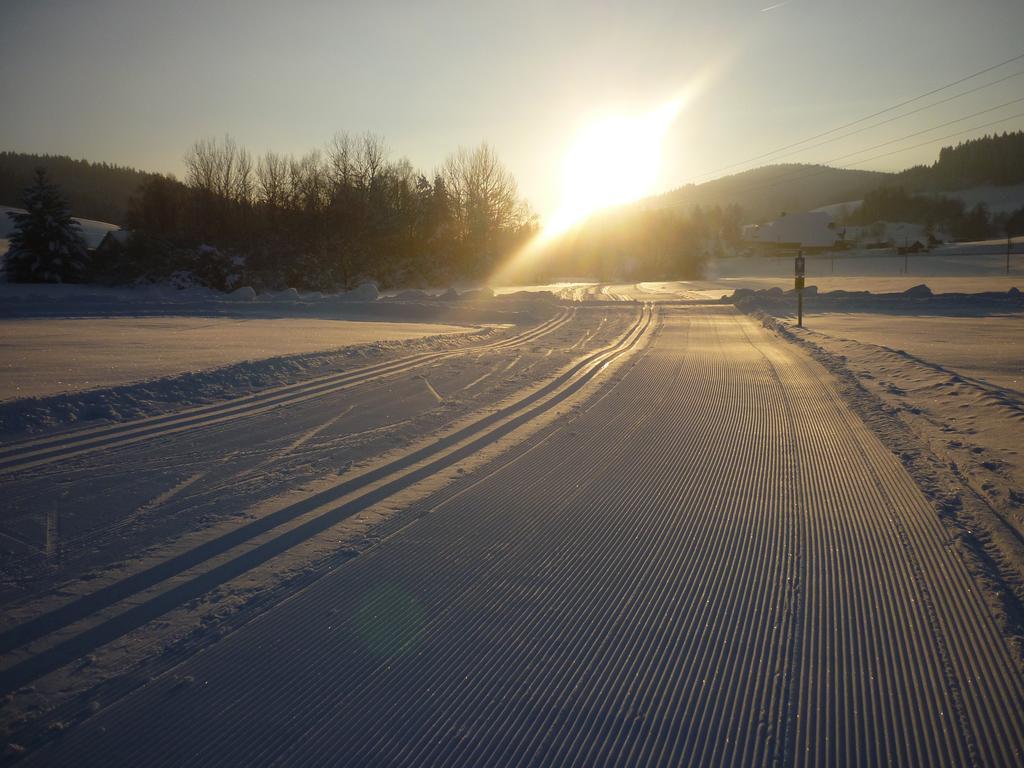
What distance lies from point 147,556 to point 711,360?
1138cm

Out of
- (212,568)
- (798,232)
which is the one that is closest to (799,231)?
(798,232)

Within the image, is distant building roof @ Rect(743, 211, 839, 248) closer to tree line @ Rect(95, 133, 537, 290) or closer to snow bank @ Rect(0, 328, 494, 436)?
tree line @ Rect(95, 133, 537, 290)

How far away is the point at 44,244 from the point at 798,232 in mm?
120137

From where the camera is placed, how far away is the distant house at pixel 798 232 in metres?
116

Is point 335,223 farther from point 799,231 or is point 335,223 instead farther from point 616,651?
point 799,231

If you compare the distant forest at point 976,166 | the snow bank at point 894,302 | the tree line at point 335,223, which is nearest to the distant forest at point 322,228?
the tree line at point 335,223

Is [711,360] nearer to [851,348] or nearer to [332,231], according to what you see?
[851,348]

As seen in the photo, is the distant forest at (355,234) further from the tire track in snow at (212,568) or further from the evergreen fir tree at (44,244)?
the tire track in snow at (212,568)

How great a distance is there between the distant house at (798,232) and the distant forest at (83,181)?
106m

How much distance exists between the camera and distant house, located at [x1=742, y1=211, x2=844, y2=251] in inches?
4567

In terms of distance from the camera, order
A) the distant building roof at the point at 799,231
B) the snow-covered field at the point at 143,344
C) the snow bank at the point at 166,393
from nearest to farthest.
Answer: the snow bank at the point at 166,393 < the snow-covered field at the point at 143,344 < the distant building roof at the point at 799,231

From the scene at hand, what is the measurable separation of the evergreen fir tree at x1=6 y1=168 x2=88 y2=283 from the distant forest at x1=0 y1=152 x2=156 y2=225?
55825 millimetres

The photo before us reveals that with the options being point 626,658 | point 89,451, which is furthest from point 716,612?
point 89,451

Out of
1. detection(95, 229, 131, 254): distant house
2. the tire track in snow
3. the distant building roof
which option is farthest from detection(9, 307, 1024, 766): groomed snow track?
the distant building roof
